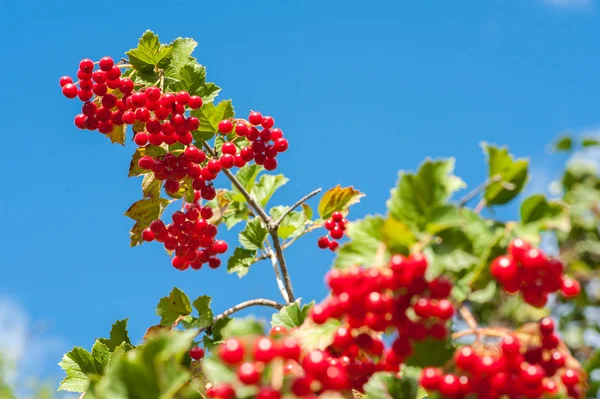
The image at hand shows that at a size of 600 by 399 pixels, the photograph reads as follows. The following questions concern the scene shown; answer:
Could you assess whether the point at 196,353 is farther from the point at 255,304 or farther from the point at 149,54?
the point at 149,54

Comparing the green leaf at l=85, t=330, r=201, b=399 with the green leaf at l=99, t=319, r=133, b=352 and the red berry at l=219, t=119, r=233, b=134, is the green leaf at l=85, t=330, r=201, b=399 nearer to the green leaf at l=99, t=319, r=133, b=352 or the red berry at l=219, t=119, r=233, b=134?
the green leaf at l=99, t=319, r=133, b=352

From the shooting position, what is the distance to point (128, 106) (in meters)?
4.01

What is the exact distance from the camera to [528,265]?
1.89 metres

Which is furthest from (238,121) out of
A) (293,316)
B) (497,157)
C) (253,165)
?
(497,157)

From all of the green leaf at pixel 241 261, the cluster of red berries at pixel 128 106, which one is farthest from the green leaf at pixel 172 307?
the cluster of red berries at pixel 128 106

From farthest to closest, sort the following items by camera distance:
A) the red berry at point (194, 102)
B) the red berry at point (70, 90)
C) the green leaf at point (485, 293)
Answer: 1. the red berry at point (70, 90)
2. the red berry at point (194, 102)
3. the green leaf at point (485, 293)

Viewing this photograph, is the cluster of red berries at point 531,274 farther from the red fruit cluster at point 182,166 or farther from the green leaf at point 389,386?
the red fruit cluster at point 182,166

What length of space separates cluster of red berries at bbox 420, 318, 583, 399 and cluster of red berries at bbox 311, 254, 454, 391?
0.36 feet

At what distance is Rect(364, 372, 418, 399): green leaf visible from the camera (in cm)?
214

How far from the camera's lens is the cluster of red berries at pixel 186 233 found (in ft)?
13.8

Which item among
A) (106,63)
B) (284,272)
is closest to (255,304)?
(284,272)

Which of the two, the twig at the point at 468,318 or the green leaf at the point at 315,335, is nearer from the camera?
the twig at the point at 468,318

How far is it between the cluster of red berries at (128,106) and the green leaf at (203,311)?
914mm

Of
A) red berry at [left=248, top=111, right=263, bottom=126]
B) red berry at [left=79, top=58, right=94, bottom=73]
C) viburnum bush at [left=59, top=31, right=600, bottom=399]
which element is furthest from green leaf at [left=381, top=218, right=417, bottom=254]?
red berry at [left=79, top=58, right=94, bottom=73]
